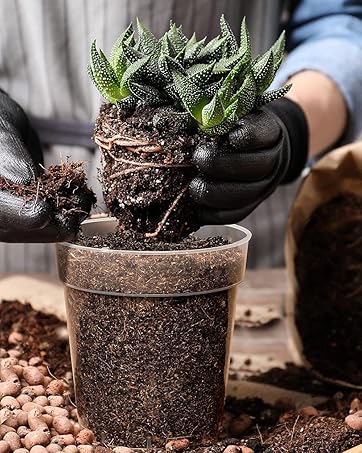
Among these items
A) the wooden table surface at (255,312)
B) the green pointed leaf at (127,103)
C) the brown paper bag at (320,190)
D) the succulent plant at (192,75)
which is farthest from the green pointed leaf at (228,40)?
the wooden table surface at (255,312)

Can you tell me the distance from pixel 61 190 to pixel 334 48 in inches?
27.9

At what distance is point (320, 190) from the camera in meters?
1.03

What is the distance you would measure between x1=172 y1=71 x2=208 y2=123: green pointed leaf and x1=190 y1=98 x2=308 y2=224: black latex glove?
0.04m

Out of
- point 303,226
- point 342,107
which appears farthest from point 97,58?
point 342,107

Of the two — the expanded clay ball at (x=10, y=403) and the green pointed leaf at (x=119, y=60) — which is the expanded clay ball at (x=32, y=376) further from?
the green pointed leaf at (x=119, y=60)

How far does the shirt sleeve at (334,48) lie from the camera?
1196mm

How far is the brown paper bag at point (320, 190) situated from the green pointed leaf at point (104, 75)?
16.4 inches

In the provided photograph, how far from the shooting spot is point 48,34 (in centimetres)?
111

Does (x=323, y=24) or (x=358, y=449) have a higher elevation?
Answer: (x=323, y=24)

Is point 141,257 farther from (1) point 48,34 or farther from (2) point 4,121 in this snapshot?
(1) point 48,34

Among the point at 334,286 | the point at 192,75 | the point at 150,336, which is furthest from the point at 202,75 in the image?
the point at 334,286

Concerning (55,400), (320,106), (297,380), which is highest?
(320,106)

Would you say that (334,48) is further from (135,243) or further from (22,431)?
(22,431)

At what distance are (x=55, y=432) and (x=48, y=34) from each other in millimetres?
650
